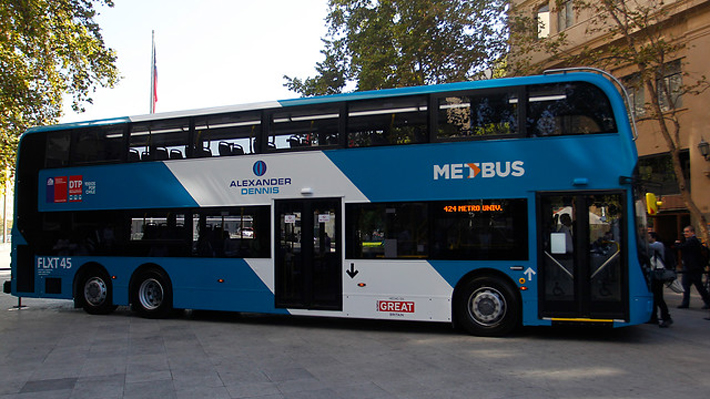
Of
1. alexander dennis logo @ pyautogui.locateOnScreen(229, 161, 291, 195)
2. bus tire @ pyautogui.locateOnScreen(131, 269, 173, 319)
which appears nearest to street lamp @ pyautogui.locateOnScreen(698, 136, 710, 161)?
alexander dennis logo @ pyautogui.locateOnScreen(229, 161, 291, 195)

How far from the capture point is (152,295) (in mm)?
10695

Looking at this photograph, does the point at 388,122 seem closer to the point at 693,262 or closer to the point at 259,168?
the point at 259,168

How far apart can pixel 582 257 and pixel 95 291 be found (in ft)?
31.6

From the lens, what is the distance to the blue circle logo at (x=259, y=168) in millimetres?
9641

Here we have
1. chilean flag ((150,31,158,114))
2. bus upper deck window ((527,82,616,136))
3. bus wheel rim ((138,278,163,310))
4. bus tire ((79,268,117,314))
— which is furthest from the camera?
chilean flag ((150,31,158,114))

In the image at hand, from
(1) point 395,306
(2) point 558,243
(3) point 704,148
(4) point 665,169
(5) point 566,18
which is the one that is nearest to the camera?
(2) point 558,243

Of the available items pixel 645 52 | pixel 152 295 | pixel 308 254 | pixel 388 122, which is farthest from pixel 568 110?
pixel 152 295

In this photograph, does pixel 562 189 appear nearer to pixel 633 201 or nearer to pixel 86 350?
pixel 633 201

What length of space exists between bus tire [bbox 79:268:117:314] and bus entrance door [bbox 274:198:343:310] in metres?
4.12

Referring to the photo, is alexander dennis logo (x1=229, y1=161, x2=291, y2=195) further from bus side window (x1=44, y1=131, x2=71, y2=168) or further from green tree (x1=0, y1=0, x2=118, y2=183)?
green tree (x1=0, y1=0, x2=118, y2=183)

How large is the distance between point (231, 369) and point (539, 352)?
4143mm

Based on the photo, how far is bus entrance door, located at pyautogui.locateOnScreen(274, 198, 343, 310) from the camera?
9133 millimetres

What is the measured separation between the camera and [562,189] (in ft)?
26.1

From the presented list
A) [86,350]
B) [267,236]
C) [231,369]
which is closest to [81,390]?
[231,369]
